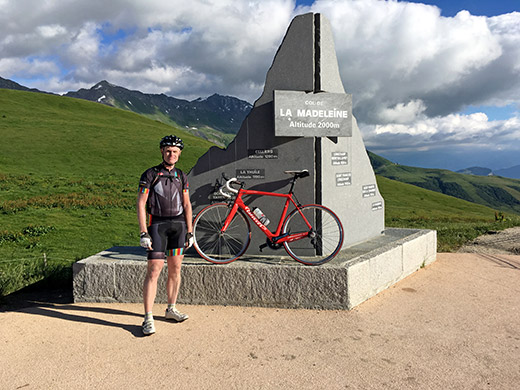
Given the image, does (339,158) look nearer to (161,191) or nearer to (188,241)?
(188,241)

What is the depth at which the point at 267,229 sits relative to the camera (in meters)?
6.86

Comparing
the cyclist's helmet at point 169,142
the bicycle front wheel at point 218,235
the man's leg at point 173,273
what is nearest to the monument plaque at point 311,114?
the bicycle front wheel at point 218,235

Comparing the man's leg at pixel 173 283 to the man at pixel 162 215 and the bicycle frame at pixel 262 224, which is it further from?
the bicycle frame at pixel 262 224

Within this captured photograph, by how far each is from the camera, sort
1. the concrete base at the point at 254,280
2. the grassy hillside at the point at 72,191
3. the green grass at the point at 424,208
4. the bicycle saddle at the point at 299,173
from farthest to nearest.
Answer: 1. the green grass at the point at 424,208
2. the grassy hillside at the point at 72,191
3. the bicycle saddle at the point at 299,173
4. the concrete base at the point at 254,280

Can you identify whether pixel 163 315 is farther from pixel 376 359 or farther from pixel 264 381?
pixel 376 359

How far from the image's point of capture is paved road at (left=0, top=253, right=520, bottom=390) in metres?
4.12

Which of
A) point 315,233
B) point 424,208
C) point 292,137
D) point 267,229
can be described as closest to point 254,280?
point 267,229

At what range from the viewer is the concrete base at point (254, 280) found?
6.14m

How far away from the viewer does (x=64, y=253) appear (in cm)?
1180

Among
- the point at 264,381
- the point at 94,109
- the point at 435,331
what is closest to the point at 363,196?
the point at 435,331

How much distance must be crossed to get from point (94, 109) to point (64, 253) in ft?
240

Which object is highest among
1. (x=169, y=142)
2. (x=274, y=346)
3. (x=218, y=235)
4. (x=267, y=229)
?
(x=169, y=142)

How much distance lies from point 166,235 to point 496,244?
10.2m

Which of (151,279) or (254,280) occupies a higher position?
(151,279)
